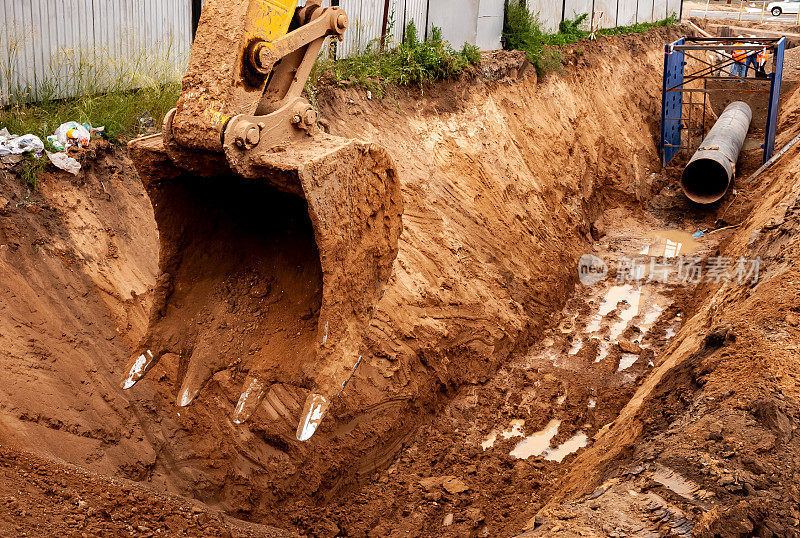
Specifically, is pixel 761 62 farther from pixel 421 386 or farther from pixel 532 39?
pixel 421 386

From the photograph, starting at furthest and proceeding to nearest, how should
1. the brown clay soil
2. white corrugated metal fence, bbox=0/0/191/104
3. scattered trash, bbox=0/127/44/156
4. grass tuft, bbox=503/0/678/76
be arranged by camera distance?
1. grass tuft, bbox=503/0/678/76
2. white corrugated metal fence, bbox=0/0/191/104
3. scattered trash, bbox=0/127/44/156
4. the brown clay soil

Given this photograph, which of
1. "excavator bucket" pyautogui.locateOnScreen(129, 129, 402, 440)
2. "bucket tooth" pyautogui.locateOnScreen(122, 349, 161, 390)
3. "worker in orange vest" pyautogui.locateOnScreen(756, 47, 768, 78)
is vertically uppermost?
"worker in orange vest" pyautogui.locateOnScreen(756, 47, 768, 78)

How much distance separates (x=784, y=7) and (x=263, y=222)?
34.1m

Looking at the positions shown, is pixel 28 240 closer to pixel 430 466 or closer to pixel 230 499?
pixel 230 499

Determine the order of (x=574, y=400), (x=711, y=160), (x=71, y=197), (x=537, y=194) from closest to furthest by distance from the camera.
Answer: (x=71, y=197) → (x=574, y=400) → (x=537, y=194) → (x=711, y=160)

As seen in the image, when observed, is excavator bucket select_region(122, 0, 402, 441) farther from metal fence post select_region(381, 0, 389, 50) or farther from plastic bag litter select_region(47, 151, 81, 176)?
metal fence post select_region(381, 0, 389, 50)

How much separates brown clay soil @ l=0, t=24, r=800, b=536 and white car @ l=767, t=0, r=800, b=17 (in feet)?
91.2

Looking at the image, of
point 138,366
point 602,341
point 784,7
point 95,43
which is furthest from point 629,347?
point 784,7

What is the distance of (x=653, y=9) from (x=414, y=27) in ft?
44.1

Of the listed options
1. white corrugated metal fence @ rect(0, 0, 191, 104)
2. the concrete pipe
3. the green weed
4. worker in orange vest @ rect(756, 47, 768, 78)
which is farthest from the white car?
the green weed

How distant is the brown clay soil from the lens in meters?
4.02

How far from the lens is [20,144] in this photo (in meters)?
5.77

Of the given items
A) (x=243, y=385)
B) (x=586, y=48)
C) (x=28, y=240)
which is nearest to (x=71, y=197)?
(x=28, y=240)

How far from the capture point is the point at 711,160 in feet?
37.3
